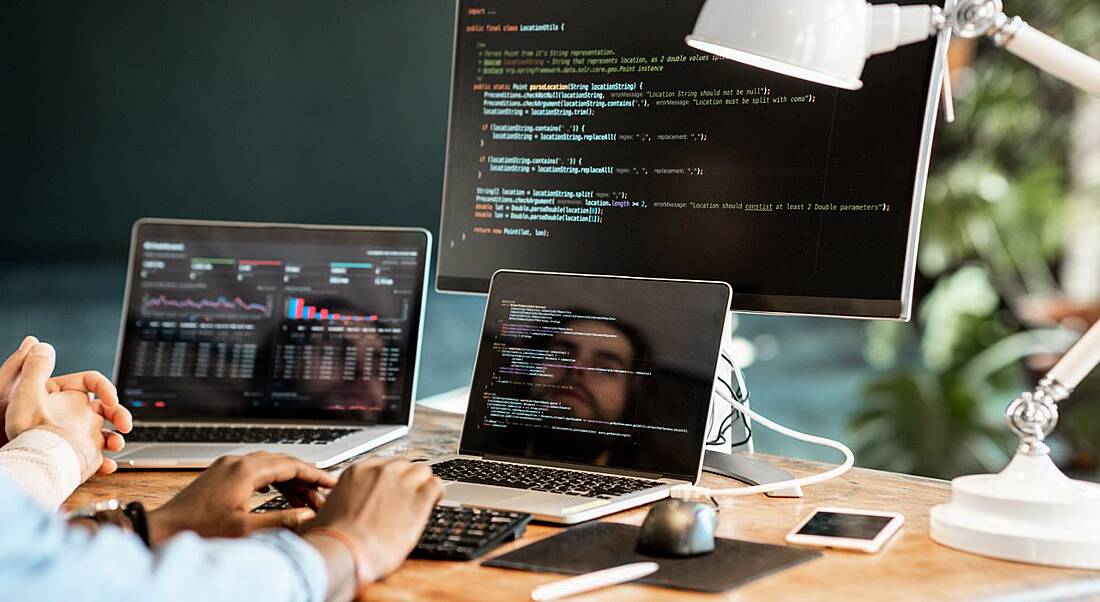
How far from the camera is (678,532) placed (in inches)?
35.1

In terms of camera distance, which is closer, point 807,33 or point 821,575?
point 821,575

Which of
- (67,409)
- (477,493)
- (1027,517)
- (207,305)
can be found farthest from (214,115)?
(1027,517)

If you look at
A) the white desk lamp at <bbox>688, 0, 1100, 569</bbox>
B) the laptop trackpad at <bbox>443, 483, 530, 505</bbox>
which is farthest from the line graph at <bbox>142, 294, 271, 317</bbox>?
the white desk lamp at <bbox>688, 0, 1100, 569</bbox>

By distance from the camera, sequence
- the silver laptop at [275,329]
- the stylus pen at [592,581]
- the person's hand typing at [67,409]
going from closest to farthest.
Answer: the stylus pen at [592,581] → the person's hand typing at [67,409] → the silver laptop at [275,329]

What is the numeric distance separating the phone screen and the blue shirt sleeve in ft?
1.52

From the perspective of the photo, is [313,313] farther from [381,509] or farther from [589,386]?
[381,509]

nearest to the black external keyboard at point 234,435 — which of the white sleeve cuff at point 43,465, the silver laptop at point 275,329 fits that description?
the silver laptop at point 275,329

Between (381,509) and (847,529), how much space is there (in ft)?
1.40

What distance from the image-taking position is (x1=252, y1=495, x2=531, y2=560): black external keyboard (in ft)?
2.97

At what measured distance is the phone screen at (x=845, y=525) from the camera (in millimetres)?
979

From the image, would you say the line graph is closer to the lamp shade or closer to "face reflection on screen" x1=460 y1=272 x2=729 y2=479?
"face reflection on screen" x1=460 y1=272 x2=729 y2=479

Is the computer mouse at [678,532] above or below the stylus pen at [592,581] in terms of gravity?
above

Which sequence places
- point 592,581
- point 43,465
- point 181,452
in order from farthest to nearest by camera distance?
point 181,452, point 43,465, point 592,581

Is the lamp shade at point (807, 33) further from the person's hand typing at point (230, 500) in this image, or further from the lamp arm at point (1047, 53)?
the person's hand typing at point (230, 500)
